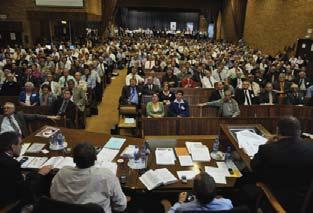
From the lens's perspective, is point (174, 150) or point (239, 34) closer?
point (174, 150)

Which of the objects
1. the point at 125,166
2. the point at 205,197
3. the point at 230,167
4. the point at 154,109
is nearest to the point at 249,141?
the point at 230,167

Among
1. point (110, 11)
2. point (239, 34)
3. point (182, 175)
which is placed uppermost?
point (110, 11)

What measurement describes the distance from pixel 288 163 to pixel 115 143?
2305 millimetres

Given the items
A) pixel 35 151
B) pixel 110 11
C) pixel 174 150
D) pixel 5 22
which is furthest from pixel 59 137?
pixel 110 11

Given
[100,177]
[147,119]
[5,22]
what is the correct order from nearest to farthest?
1. [100,177]
2. [147,119]
3. [5,22]

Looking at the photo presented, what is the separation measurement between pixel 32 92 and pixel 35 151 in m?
3.17

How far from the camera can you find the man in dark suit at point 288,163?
8.23ft

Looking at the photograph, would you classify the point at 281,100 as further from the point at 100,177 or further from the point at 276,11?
the point at 276,11

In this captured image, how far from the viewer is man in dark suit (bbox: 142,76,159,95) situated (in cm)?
737

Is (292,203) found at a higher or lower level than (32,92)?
lower

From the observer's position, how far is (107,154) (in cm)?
371

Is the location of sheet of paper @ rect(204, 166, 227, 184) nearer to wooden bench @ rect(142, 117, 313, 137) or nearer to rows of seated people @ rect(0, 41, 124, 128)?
wooden bench @ rect(142, 117, 313, 137)

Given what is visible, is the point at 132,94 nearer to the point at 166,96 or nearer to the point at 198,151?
the point at 166,96

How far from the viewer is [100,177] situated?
8.09ft
